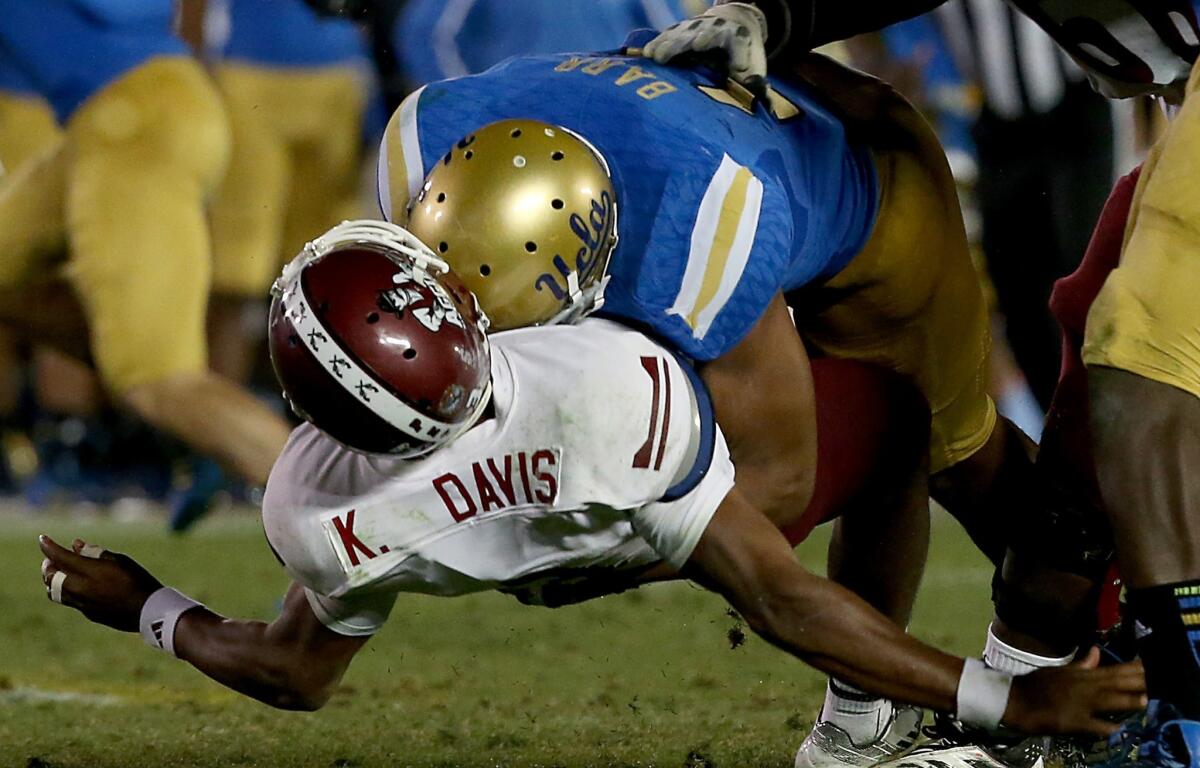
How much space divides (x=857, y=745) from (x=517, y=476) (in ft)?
3.31

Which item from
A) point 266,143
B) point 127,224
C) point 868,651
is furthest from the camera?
point 266,143

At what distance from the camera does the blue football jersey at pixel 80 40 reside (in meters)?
5.22

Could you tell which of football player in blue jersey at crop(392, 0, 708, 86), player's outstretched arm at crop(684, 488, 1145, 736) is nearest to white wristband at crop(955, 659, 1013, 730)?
player's outstretched arm at crop(684, 488, 1145, 736)

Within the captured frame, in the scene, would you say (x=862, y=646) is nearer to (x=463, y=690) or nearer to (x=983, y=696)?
(x=983, y=696)

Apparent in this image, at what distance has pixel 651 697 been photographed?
3797mm

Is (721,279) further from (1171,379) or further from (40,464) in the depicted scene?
(40,464)

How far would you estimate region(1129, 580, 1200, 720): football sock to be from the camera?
2.50m

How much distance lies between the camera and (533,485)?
248 centimetres

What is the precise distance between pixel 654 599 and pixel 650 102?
8.53 feet

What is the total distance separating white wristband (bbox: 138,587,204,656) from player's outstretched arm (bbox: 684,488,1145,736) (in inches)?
34.8

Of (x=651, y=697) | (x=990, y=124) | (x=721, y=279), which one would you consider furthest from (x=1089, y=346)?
(x=990, y=124)

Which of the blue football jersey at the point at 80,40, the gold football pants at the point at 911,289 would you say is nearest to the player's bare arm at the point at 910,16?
the gold football pants at the point at 911,289

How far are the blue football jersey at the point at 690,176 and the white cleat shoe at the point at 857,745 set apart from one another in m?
0.73

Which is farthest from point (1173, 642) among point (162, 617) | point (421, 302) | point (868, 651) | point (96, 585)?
point (96, 585)
